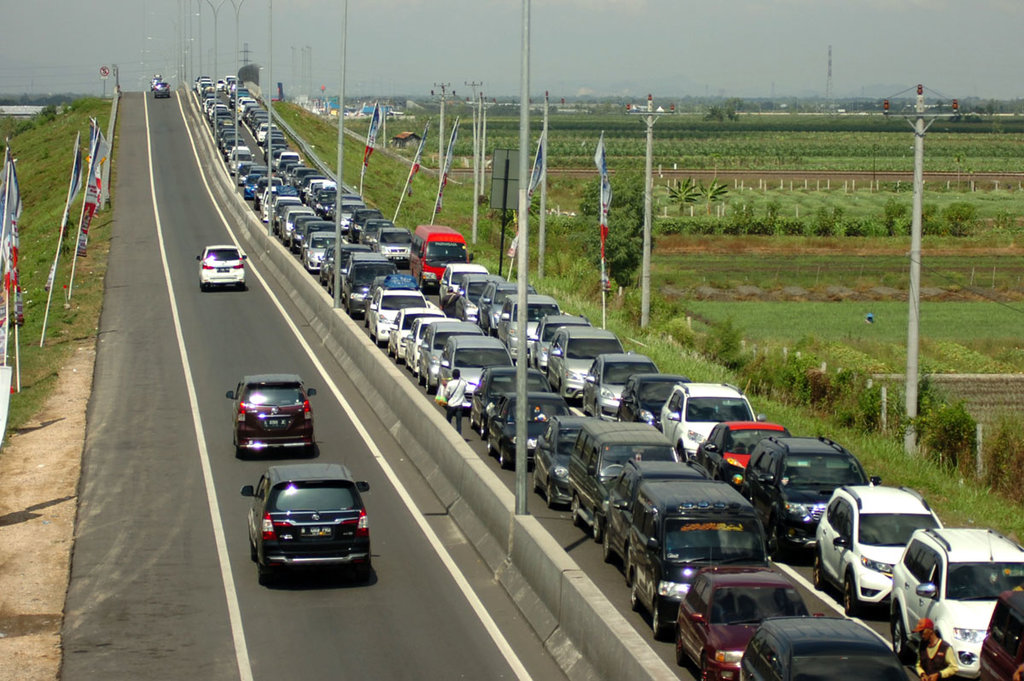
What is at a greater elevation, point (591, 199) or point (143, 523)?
point (591, 199)

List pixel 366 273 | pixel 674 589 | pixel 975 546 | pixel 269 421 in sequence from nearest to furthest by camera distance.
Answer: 1. pixel 975 546
2. pixel 674 589
3. pixel 269 421
4. pixel 366 273

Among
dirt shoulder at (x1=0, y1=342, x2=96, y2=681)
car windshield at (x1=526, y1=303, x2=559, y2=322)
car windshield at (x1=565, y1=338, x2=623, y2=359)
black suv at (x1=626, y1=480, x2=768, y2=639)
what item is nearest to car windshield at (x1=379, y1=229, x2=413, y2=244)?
car windshield at (x1=526, y1=303, x2=559, y2=322)

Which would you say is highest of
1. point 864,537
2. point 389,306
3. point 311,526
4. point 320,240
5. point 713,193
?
point 713,193

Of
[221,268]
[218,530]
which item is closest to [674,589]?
[218,530]

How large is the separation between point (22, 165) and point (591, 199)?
5020 centimetres

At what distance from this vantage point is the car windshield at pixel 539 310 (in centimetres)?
3838

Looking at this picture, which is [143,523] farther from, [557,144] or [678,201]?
[557,144]

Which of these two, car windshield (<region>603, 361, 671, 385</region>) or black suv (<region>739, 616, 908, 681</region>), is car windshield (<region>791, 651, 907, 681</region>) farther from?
car windshield (<region>603, 361, 671, 385</region>)

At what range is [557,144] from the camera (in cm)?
19675

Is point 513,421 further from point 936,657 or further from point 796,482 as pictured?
point 936,657

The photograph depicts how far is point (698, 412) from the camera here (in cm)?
2647

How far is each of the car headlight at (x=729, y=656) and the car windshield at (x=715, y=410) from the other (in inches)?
494

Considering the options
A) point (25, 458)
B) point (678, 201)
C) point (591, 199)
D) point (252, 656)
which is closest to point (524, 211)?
point (252, 656)

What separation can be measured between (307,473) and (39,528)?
19.4 feet
